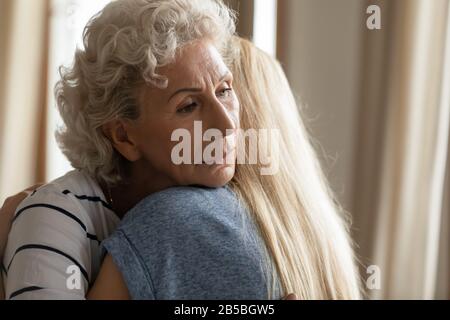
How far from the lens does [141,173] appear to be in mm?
1236

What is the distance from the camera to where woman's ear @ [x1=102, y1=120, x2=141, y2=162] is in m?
1.18

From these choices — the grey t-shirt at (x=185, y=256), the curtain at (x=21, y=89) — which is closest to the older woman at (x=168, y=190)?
the grey t-shirt at (x=185, y=256)

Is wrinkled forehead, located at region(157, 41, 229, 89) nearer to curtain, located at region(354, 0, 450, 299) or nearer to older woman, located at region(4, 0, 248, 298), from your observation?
older woman, located at region(4, 0, 248, 298)

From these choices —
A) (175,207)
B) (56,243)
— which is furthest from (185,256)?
(56,243)

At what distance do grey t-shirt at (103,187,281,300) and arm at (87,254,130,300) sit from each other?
19 mm

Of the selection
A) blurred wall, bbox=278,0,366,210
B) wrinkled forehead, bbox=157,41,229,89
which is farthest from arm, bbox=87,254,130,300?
blurred wall, bbox=278,0,366,210

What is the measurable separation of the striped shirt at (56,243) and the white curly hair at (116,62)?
4.9 inches

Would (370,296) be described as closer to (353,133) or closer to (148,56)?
(353,133)

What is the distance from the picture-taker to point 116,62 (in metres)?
1.12

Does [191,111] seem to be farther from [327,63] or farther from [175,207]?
[327,63]

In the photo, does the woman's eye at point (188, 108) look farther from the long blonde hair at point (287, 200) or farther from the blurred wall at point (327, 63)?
the blurred wall at point (327, 63)

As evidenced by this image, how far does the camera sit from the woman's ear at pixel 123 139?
118cm
